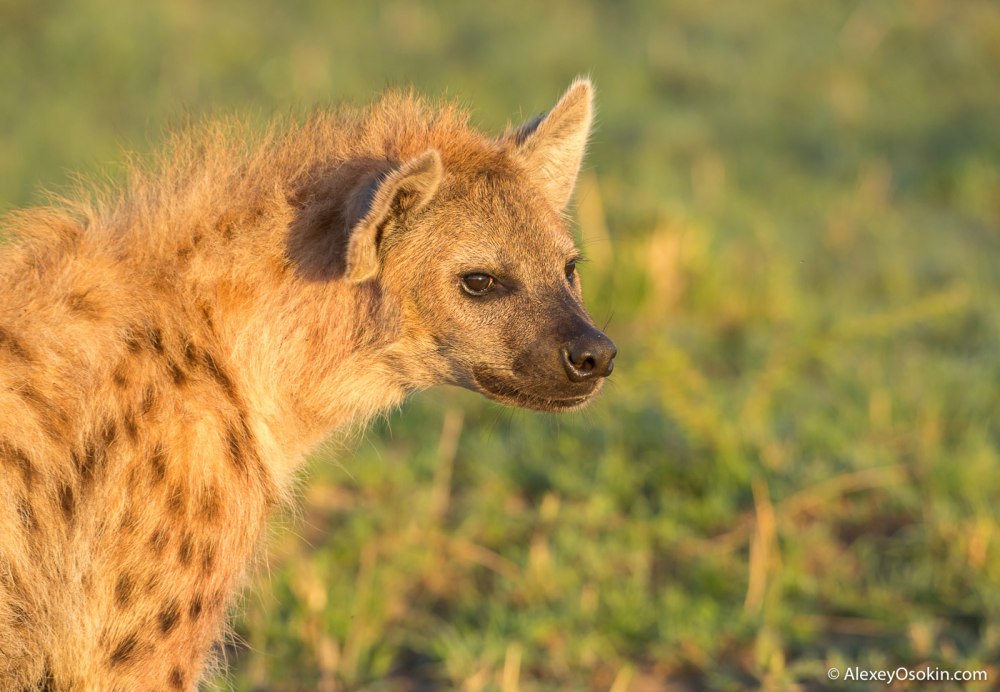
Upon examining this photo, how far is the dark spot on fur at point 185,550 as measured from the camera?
7.45ft

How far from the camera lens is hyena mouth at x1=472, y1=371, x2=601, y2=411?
8.56 feet

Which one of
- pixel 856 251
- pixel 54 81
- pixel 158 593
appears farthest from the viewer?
pixel 54 81

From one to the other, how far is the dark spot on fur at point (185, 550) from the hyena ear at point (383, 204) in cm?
59

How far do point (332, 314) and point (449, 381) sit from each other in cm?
30

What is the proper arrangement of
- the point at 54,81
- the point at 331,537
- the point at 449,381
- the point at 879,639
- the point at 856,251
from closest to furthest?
the point at 449,381, the point at 879,639, the point at 331,537, the point at 856,251, the point at 54,81

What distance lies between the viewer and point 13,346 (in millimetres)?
2336

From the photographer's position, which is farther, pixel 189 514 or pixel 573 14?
pixel 573 14

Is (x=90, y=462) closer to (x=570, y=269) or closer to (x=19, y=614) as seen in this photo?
(x=19, y=614)

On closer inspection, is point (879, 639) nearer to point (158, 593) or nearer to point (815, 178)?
point (158, 593)

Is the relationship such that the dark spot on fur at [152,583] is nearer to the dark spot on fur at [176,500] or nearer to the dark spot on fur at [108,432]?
the dark spot on fur at [176,500]

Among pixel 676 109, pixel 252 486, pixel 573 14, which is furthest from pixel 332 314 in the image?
pixel 573 14

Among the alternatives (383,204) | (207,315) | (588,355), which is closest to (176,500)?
(207,315)

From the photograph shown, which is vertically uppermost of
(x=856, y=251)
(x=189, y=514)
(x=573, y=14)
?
(x=573, y=14)

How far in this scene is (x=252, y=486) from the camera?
2439mm
